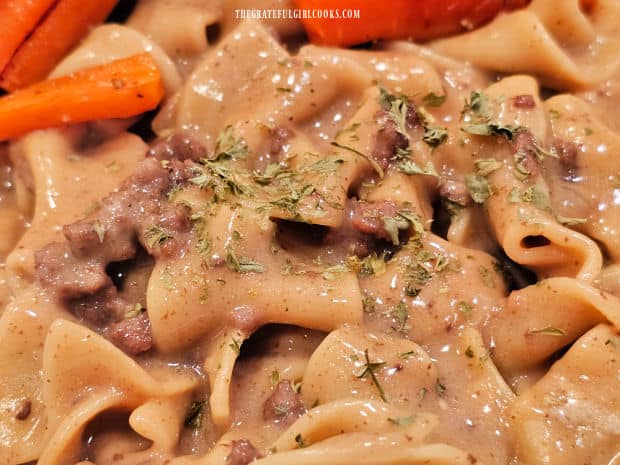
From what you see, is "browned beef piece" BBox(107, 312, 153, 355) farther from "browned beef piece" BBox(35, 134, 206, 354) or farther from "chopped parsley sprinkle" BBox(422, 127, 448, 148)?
"chopped parsley sprinkle" BBox(422, 127, 448, 148)

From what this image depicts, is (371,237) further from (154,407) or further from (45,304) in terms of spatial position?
(45,304)

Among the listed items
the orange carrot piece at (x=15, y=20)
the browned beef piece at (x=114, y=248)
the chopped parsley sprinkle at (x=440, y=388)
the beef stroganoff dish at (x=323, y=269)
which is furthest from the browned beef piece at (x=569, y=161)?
the orange carrot piece at (x=15, y=20)

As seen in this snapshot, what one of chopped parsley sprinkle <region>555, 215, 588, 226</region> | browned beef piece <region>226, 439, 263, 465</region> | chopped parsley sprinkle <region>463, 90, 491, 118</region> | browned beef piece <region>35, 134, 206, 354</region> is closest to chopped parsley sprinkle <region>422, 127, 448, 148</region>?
chopped parsley sprinkle <region>463, 90, 491, 118</region>

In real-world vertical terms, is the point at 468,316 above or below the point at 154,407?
above

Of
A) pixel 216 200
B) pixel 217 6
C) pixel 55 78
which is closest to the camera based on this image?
pixel 216 200

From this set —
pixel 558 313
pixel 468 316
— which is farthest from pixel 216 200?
pixel 558 313

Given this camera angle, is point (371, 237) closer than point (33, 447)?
No

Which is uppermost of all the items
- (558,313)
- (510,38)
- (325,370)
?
(510,38)

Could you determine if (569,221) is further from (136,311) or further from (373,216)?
(136,311)
